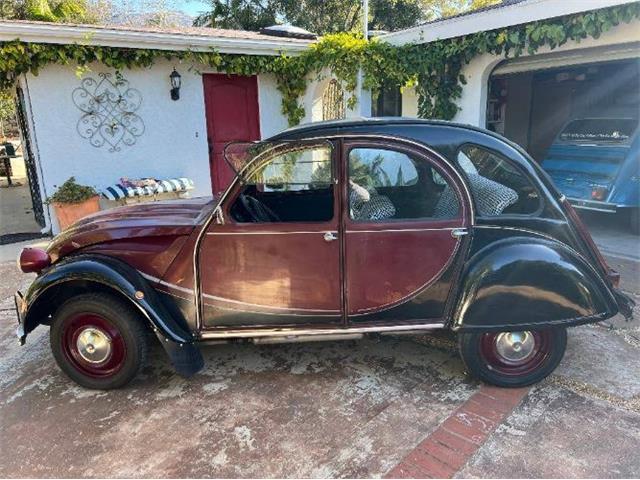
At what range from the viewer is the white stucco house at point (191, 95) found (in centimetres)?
648

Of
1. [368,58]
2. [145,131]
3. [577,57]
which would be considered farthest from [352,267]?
Result: [577,57]

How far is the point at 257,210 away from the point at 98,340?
141cm

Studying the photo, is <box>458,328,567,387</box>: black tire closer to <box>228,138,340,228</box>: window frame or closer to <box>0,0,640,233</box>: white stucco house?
<box>228,138,340,228</box>: window frame

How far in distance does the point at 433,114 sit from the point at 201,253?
6109 millimetres

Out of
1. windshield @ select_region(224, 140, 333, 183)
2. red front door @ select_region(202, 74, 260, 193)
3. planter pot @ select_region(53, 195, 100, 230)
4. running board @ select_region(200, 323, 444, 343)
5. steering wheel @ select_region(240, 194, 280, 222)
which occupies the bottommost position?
running board @ select_region(200, 323, 444, 343)

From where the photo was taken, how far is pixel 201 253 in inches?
118

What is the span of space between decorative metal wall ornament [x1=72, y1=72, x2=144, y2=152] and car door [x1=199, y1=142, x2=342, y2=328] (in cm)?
534

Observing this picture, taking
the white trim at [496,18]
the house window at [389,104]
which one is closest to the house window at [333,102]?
the house window at [389,104]

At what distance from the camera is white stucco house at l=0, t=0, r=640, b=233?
21.3 feet

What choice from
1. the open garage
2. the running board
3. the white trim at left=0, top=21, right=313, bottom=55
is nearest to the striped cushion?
the white trim at left=0, top=21, right=313, bottom=55

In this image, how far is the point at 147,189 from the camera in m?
7.30

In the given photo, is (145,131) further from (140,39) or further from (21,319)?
(21,319)

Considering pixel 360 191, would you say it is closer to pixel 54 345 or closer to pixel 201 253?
pixel 201 253

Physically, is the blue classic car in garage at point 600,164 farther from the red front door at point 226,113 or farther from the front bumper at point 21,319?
the front bumper at point 21,319
